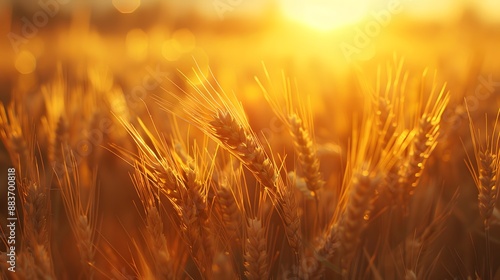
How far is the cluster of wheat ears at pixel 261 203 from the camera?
970 mm

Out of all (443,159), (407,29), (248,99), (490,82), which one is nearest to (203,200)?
(443,159)

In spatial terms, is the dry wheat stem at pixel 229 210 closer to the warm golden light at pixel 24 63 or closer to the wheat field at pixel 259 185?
the wheat field at pixel 259 185

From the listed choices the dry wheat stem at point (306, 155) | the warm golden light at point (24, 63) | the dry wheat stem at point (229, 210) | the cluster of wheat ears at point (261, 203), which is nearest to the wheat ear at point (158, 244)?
the cluster of wheat ears at point (261, 203)

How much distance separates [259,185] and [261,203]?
376 mm

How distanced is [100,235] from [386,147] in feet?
2.18

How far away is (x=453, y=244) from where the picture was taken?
1.29 m

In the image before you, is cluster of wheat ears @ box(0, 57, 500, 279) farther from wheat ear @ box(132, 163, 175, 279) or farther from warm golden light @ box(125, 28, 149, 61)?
warm golden light @ box(125, 28, 149, 61)

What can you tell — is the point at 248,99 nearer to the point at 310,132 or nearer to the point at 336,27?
the point at 336,27

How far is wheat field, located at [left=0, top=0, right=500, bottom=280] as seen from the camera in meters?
0.98

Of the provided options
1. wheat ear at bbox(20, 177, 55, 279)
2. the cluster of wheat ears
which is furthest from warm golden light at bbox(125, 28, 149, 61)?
wheat ear at bbox(20, 177, 55, 279)

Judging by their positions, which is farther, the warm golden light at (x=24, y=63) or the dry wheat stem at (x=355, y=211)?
the warm golden light at (x=24, y=63)

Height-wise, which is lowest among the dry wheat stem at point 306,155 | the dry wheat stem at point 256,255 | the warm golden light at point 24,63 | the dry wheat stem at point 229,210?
the dry wheat stem at point 256,255

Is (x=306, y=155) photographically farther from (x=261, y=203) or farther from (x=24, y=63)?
(x=24, y=63)

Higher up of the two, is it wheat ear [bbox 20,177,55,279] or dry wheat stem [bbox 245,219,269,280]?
wheat ear [bbox 20,177,55,279]
